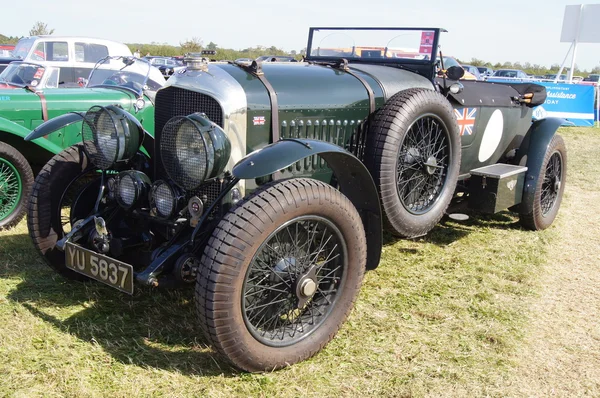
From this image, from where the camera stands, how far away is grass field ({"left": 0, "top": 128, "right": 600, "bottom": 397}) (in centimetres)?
250

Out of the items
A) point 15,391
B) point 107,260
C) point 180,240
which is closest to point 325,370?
point 180,240

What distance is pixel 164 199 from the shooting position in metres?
2.95

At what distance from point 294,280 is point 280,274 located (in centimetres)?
8

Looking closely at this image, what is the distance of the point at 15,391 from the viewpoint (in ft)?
7.69

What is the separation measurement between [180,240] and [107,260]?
381 mm

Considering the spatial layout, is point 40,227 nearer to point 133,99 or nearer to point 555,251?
point 133,99

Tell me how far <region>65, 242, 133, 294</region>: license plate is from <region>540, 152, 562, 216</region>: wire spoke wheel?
4.17 metres

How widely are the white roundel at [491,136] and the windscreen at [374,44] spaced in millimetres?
922

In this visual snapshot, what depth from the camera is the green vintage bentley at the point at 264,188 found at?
248cm

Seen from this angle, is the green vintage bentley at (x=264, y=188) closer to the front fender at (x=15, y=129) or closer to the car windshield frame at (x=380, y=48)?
the car windshield frame at (x=380, y=48)

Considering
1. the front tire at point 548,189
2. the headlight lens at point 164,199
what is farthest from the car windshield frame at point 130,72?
the front tire at point 548,189

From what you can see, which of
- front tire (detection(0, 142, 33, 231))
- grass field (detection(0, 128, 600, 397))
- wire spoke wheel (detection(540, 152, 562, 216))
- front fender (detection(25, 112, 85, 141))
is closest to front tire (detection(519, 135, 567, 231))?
wire spoke wheel (detection(540, 152, 562, 216))

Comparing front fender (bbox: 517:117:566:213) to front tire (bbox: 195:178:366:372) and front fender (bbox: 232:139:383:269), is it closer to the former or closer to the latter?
front fender (bbox: 232:139:383:269)

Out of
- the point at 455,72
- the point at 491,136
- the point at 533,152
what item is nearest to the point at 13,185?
the point at 455,72
